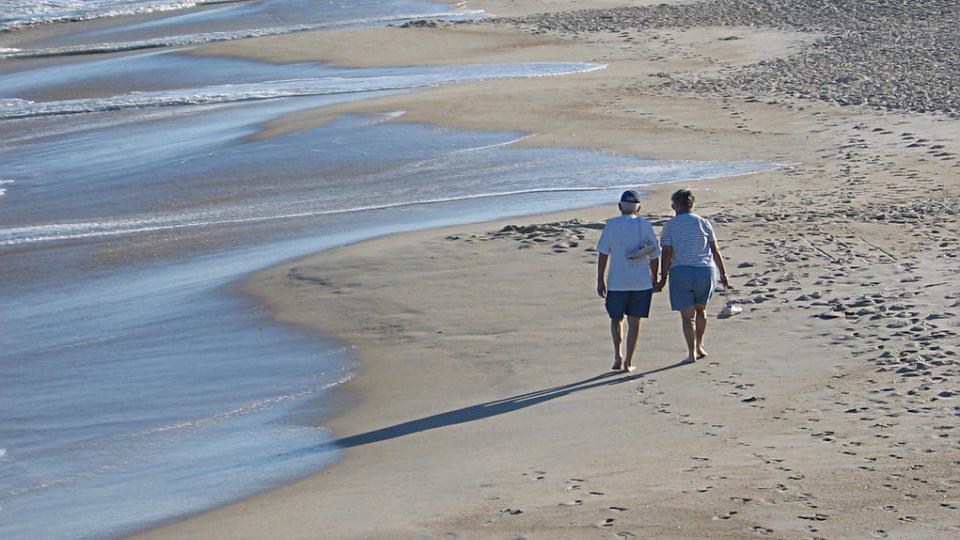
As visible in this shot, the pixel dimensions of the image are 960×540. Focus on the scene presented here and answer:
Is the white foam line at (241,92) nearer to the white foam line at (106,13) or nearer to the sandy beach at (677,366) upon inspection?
the sandy beach at (677,366)

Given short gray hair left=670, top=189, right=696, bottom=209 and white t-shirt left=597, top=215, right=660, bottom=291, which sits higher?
short gray hair left=670, top=189, right=696, bottom=209

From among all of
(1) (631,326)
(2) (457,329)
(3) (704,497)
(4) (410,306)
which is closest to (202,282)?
(4) (410,306)

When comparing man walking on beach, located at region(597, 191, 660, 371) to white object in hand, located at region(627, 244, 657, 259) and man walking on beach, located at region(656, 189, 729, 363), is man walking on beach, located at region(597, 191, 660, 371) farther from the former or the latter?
man walking on beach, located at region(656, 189, 729, 363)

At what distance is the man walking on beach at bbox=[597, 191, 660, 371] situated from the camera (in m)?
9.41

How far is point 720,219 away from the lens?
1351cm

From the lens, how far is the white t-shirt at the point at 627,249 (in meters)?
9.41

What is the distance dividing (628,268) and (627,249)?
0.45 ft

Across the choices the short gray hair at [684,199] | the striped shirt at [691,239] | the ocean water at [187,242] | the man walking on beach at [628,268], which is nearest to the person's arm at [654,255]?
the man walking on beach at [628,268]

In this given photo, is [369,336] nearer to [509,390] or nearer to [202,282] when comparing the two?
[509,390]

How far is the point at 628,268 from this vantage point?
946 cm

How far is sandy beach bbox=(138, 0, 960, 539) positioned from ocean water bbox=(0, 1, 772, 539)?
0.49 metres

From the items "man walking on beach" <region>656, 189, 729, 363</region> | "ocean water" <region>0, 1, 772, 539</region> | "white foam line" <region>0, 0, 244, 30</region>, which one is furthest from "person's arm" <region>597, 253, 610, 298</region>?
"white foam line" <region>0, 0, 244, 30</region>

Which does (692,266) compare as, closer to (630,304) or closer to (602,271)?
(630,304)

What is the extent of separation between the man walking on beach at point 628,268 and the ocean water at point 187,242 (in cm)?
209
